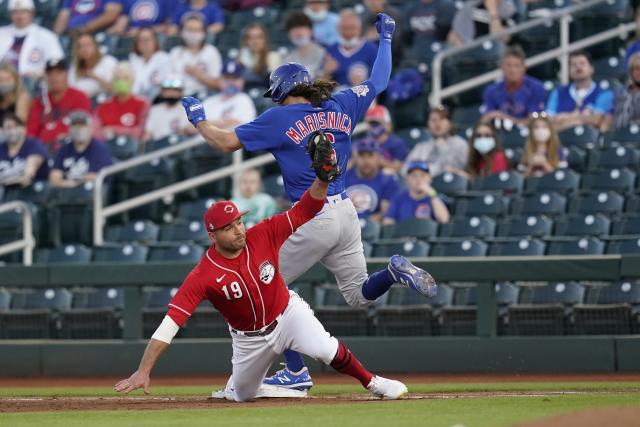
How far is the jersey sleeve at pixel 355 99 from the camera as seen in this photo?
9.15 metres

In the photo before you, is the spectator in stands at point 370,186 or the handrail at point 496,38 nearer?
the spectator in stands at point 370,186

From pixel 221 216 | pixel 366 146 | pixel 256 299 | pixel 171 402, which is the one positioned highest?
pixel 366 146

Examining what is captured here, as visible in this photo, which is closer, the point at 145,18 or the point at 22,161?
the point at 22,161

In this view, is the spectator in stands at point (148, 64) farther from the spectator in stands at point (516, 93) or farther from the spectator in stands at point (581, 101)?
the spectator in stands at point (581, 101)

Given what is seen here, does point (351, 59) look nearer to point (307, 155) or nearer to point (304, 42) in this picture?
point (304, 42)

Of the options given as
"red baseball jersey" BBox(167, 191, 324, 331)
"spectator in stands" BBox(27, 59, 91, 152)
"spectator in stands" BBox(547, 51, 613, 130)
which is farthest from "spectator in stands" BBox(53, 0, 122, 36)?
"red baseball jersey" BBox(167, 191, 324, 331)

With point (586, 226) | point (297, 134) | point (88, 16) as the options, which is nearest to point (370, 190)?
point (586, 226)

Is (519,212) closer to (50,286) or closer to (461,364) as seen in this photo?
(461,364)

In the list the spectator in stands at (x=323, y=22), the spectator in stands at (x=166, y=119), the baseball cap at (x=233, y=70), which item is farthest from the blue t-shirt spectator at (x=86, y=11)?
the baseball cap at (x=233, y=70)

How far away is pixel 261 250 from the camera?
859 centimetres

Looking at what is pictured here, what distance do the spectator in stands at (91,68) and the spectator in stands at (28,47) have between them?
1.65 feet

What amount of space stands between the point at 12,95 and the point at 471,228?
602 cm

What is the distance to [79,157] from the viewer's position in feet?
48.0

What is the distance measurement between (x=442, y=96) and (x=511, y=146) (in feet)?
4.52
